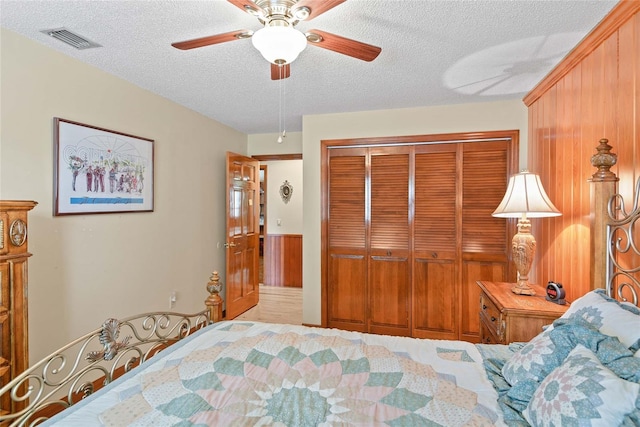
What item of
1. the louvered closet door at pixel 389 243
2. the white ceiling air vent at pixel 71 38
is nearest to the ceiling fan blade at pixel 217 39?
the white ceiling air vent at pixel 71 38

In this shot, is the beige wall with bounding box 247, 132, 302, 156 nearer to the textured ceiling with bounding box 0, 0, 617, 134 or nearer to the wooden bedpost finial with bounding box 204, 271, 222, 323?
the textured ceiling with bounding box 0, 0, 617, 134

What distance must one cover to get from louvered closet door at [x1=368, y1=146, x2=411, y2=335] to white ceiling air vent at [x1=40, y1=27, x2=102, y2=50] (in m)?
2.64

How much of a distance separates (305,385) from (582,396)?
887mm

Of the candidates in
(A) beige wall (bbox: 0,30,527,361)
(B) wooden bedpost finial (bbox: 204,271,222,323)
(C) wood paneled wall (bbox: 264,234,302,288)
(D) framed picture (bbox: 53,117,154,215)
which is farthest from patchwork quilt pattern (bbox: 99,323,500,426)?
(C) wood paneled wall (bbox: 264,234,302,288)

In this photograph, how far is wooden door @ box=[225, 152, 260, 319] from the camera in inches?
162

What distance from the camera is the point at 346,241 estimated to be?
378cm

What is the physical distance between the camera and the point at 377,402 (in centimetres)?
118

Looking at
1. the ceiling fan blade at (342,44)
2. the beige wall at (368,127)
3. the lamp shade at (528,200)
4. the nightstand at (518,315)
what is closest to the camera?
the ceiling fan blade at (342,44)

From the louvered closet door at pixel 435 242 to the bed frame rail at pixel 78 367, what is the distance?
88.4 inches

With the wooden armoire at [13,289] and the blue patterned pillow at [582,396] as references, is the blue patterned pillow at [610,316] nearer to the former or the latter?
the blue patterned pillow at [582,396]

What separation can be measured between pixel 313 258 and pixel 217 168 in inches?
66.5

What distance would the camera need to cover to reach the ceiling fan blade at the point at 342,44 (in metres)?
1.50

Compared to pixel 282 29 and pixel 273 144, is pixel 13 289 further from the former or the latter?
pixel 273 144

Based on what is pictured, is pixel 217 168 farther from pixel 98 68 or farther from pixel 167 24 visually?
pixel 167 24
